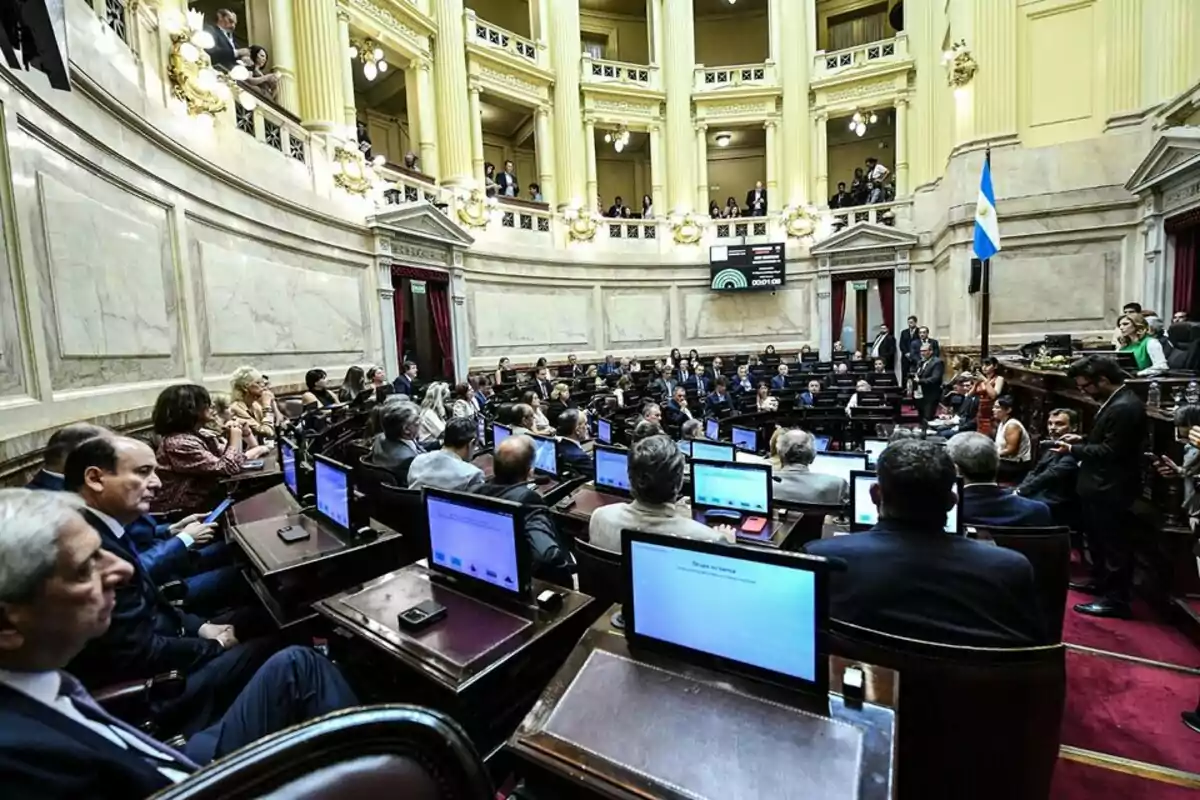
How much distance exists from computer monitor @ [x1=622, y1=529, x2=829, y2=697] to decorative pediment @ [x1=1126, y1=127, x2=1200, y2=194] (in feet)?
29.8

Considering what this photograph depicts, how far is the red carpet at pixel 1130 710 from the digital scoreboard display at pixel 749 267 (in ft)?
40.9

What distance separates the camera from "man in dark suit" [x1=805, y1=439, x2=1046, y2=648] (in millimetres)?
1382

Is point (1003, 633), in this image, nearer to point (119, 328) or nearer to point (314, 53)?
point (119, 328)

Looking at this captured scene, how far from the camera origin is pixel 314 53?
8.08 meters

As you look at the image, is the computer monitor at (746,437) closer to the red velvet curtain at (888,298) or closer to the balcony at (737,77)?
the red velvet curtain at (888,298)

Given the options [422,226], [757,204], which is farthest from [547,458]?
[757,204]

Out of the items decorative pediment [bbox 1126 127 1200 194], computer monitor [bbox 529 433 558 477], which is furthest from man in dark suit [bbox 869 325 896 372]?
computer monitor [bbox 529 433 558 477]

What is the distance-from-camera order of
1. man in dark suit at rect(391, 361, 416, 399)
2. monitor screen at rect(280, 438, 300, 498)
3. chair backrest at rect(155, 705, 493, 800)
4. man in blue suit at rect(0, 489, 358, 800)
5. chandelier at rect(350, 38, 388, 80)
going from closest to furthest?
chair backrest at rect(155, 705, 493, 800)
man in blue suit at rect(0, 489, 358, 800)
monitor screen at rect(280, 438, 300, 498)
man in dark suit at rect(391, 361, 416, 399)
chandelier at rect(350, 38, 388, 80)

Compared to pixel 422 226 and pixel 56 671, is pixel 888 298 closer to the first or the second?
pixel 422 226

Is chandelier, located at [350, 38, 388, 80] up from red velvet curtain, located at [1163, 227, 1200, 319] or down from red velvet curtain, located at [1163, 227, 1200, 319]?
up

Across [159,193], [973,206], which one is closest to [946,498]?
[159,193]

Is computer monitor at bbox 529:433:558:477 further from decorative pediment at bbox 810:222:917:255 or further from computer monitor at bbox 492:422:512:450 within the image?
decorative pediment at bbox 810:222:917:255

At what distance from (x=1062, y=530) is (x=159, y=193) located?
676 centimetres

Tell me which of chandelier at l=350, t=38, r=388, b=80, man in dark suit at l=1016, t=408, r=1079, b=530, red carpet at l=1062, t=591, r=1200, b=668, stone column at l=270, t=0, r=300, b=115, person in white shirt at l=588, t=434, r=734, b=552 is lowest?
red carpet at l=1062, t=591, r=1200, b=668
